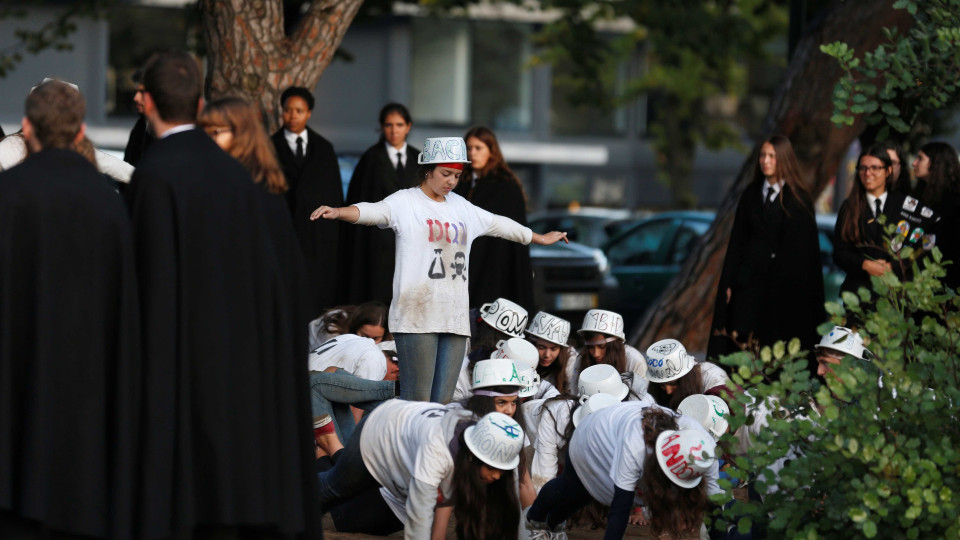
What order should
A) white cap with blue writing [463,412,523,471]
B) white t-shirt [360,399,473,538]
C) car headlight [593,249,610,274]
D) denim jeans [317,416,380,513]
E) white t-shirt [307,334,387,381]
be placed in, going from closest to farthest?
white cap with blue writing [463,412,523,471] < white t-shirt [360,399,473,538] < denim jeans [317,416,380,513] < white t-shirt [307,334,387,381] < car headlight [593,249,610,274]

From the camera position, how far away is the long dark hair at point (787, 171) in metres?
9.37

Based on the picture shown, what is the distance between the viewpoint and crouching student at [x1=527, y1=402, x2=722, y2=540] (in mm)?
6469

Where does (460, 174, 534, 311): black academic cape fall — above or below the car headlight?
above

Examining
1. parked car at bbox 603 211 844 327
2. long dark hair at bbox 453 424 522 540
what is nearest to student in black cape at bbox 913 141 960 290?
long dark hair at bbox 453 424 522 540

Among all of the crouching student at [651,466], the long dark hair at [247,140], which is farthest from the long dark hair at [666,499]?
the long dark hair at [247,140]

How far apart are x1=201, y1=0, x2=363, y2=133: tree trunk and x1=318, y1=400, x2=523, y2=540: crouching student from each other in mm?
4124

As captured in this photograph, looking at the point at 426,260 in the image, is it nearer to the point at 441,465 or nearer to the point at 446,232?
the point at 446,232

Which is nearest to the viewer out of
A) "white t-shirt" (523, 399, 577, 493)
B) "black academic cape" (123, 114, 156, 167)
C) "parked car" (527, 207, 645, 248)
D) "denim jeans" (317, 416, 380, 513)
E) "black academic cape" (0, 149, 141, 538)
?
"black academic cape" (0, 149, 141, 538)

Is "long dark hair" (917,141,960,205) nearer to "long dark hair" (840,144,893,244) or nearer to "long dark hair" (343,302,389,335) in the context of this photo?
"long dark hair" (840,144,893,244)

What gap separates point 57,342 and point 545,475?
3.46 m

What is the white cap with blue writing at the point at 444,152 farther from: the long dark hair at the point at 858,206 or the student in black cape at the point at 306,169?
the long dark hair at the point at 858,206

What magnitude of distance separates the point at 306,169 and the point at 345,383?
7.26ft

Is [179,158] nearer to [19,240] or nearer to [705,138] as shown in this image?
[19,240]

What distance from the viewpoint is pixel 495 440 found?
629 cm
